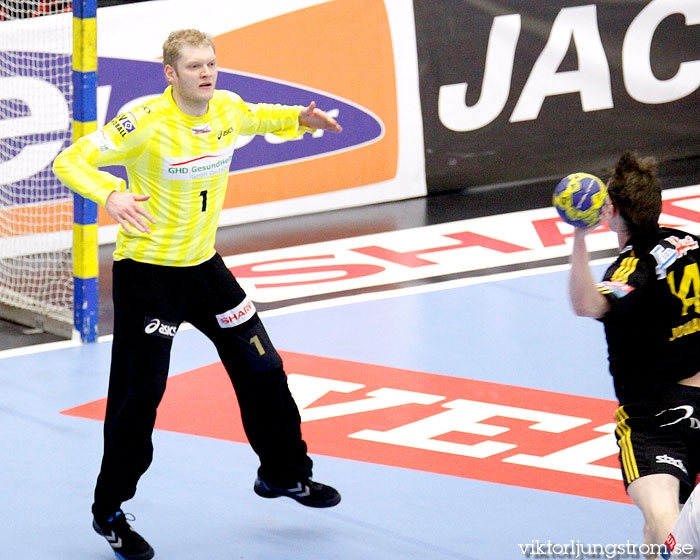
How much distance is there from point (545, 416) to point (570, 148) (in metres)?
6.15

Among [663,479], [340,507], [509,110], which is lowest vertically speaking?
[340,507]

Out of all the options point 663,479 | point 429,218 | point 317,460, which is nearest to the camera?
point 663,479

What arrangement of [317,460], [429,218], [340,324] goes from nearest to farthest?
[317,460] → [340,324] → [429,218]

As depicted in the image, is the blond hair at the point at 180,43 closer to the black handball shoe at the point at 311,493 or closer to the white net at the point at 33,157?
the black handball shoe at the point at 311,493

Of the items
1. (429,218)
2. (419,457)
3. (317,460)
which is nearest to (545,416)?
(419,457)

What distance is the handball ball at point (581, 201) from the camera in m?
4.73

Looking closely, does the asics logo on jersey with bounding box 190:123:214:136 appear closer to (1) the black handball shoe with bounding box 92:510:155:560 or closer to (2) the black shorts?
(1) the black handball shoe with bounding box 92:510:155:560

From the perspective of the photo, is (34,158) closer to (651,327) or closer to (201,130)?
(201,130)

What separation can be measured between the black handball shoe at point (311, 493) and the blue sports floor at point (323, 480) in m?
0.12

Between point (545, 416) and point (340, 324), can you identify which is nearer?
point (545, 416)

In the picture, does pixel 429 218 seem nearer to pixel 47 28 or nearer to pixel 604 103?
pixel 604 103

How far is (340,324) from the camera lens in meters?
9.20

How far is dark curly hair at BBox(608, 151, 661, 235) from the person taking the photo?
16.3 ft

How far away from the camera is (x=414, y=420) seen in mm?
7426
